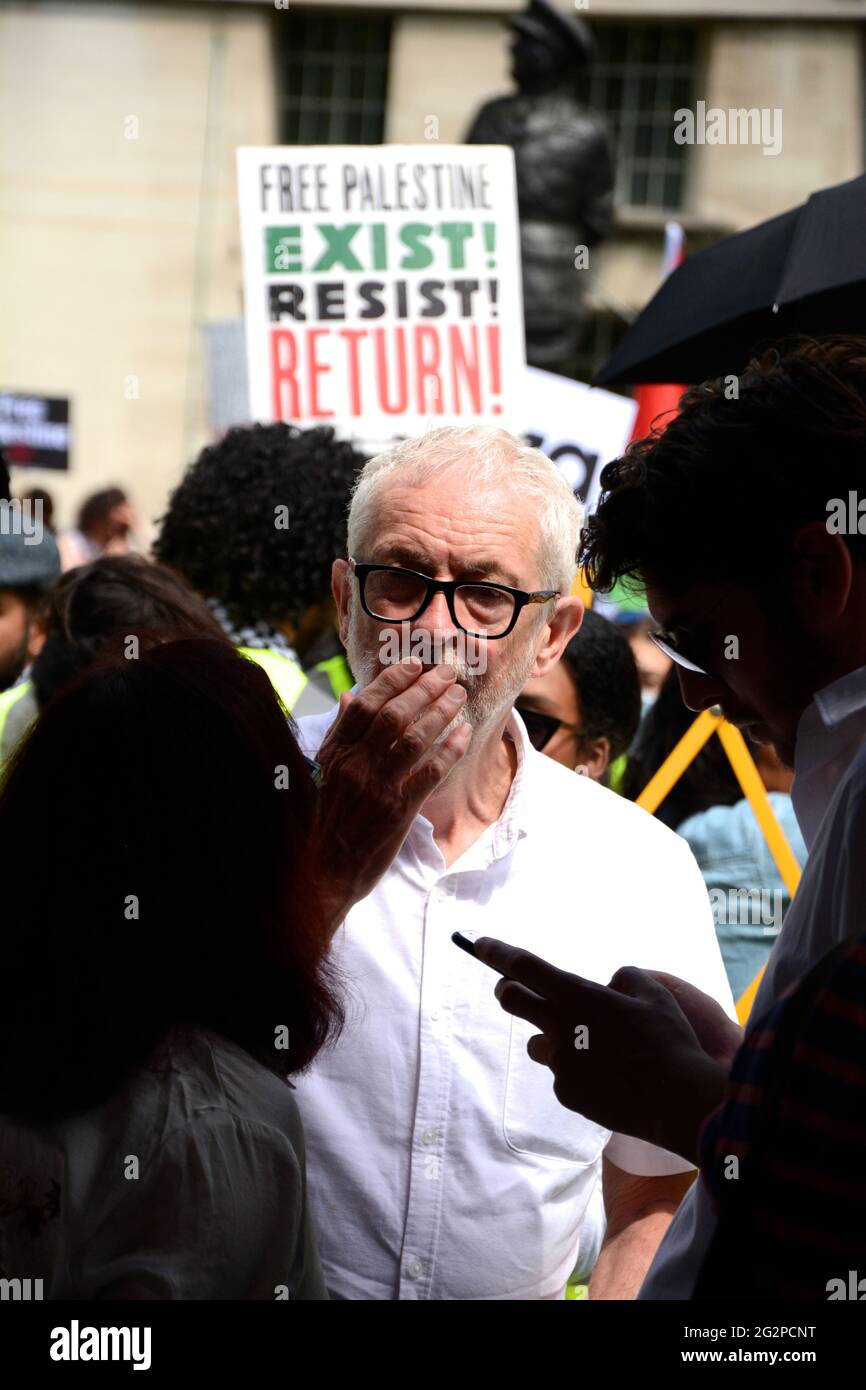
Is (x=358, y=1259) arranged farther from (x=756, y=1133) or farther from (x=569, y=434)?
(x=569, y=434)

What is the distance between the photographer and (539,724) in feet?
11.1

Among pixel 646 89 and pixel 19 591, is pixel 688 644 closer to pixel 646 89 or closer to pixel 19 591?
pixel 19 591

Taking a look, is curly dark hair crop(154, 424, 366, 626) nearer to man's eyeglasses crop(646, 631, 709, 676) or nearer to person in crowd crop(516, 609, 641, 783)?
person in crowd crop(516, 609, 641, 783)

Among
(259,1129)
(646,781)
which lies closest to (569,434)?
(646,781)

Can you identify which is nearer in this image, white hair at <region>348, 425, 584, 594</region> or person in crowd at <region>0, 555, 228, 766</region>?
white hair at <region>348, 425, 584, 594</region>

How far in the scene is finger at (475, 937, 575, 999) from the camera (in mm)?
1610

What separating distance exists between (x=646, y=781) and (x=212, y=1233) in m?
2.54

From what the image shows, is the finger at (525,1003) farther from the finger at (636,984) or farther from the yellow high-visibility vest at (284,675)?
the yellow high-visibility vest at (284,675)

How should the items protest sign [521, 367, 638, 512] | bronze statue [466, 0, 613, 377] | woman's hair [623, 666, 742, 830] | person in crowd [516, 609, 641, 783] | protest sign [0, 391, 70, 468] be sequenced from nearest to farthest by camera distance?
person in crowd [516, 609, 641, 783], woman's hair [623, 666, 742, 830], protest sign [521, 367, 638, 512], protest sign [0, 391, 70, 468], bronze statue [466, 0, 613, 377]

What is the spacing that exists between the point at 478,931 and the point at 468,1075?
0.67 ft

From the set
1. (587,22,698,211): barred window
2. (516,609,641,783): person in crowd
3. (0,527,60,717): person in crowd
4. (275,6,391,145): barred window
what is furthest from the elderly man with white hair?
(275,6,391,145): barred window

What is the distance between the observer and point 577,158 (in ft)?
47.6

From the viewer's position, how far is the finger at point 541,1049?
1639mm

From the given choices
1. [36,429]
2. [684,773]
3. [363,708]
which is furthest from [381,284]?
[36,429]
